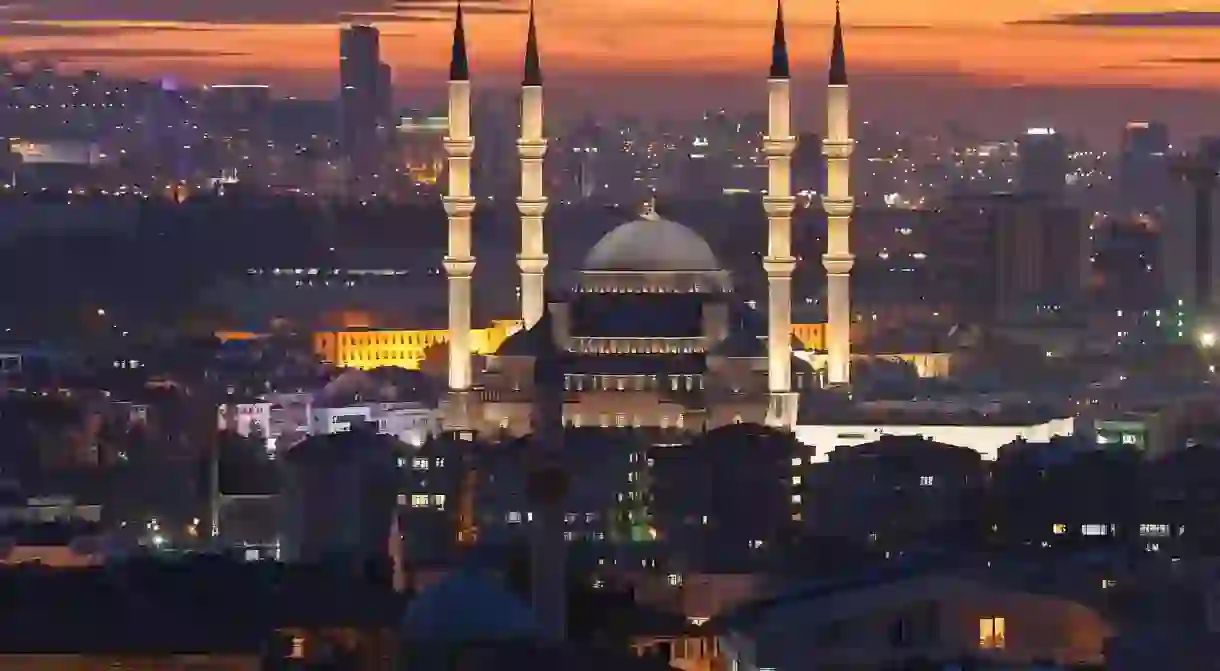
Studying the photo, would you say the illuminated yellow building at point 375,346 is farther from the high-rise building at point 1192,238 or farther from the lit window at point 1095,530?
the lit window at point 1095,530

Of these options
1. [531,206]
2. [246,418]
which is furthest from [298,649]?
[246,418]

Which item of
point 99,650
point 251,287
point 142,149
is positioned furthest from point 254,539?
point 142,149

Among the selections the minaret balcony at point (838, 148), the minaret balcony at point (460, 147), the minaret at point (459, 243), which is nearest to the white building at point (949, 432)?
the minaret balcony at point (838, 148)

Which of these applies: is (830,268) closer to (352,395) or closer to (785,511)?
(785,511)

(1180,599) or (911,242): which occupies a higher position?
(911,242)

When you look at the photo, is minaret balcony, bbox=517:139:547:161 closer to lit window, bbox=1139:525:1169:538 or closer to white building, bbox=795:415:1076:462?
white building, bbox=795:415:1076:462

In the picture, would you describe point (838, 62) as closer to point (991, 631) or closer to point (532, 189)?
point (532, 189)
